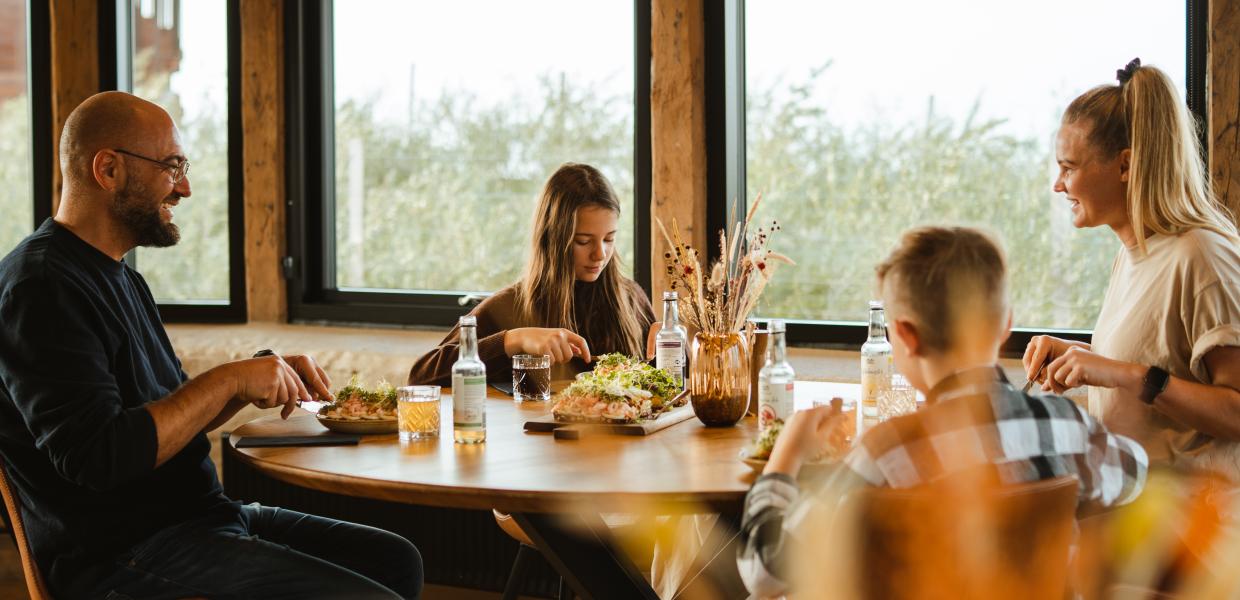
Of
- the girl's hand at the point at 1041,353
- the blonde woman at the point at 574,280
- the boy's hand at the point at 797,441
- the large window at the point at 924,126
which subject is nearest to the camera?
the boy's hand at the point at 797,441

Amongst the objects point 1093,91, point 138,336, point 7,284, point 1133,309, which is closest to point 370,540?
point 138,336

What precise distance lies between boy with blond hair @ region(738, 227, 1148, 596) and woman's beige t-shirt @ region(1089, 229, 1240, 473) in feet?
1.85

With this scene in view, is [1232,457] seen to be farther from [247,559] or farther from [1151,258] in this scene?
[247,559]

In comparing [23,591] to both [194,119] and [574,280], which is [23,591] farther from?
[574,280]

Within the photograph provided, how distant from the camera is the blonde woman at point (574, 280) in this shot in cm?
297

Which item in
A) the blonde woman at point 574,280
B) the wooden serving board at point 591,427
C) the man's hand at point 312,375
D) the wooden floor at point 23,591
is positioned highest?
the blonde woman at point 574,280

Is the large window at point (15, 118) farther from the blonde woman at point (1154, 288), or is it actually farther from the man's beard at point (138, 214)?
the blonde woman at point (1154, 288)

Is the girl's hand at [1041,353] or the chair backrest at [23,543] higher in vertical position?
the girl's hand at [1041,353]

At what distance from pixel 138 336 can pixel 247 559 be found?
1.57ft

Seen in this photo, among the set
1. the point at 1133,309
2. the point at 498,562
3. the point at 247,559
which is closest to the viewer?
the point at 247,559

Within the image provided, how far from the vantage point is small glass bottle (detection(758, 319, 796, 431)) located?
1.91m

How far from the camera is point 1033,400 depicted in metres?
1.45

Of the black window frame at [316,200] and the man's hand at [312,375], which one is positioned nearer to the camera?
the man's hand at [312,375]

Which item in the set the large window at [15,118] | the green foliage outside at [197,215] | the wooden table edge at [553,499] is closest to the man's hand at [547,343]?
the wooden table edge at [553,499]
